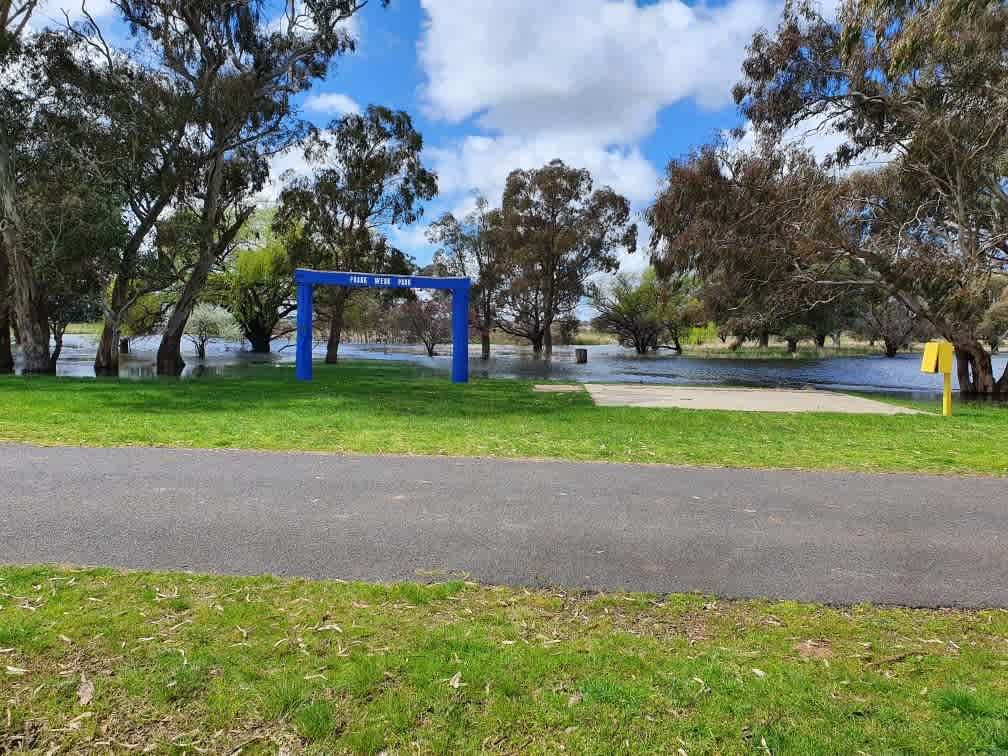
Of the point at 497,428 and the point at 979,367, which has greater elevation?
the point at 979,367

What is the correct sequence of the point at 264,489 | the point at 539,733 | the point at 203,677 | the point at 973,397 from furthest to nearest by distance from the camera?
the point at 973,397 < the point at 264,489 < the point at 203,677 < the point at 539,733

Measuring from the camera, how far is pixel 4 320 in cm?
2192

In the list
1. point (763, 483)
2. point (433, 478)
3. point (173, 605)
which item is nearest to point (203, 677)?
point (173, 605)

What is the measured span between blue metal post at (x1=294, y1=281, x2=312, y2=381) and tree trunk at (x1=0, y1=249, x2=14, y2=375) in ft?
35.2

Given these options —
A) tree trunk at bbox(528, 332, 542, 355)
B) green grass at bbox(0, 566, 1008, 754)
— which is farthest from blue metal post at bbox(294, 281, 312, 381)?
tree trunk at bbox(528, 332, 542, 355)

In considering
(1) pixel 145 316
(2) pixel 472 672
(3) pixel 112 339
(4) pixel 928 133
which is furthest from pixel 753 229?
(1) pixel 145 316

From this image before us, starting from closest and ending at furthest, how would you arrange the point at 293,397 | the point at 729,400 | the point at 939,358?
the point at 939,358 < the point at 293,397 < the point at 729,400

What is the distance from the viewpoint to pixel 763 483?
19.1 feet

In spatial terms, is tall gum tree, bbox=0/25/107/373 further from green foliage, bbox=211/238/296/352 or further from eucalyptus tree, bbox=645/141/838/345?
eucalyptus tree, bbox=645/141/838/345

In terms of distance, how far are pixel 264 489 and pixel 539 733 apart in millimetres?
3784

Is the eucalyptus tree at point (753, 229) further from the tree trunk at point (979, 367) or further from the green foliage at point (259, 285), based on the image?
the green foliage at point (259, 285)

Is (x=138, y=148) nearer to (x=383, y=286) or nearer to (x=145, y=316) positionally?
(x=383, y=286)

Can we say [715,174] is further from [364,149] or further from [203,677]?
[203,677]

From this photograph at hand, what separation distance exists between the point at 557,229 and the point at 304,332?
89.7ft
